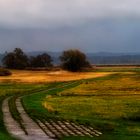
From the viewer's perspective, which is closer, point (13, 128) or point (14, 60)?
point (13, 128)

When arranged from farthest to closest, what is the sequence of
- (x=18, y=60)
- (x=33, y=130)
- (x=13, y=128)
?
(x=18, y=60)
(x=13, y=128)
(x=33, y=130)

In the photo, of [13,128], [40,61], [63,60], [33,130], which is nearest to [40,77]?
[63,60]

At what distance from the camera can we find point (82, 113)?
39.6m

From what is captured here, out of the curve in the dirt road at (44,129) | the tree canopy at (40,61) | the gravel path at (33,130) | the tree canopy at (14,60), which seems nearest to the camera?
the gravel path at (33,130)

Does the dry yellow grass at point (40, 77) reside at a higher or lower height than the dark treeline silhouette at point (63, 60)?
lower

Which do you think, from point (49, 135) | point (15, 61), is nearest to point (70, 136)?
point (49, 135)

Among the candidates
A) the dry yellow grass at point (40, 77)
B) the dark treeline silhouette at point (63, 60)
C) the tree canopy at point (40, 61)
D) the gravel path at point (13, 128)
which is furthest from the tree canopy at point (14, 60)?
the gravel path at point (13, 128)

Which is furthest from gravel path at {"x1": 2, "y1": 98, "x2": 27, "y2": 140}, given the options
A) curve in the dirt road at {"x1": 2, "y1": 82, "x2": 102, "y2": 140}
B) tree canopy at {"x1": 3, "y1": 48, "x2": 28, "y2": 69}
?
tree canopy at {"x1": 3, "y1": 48, "x2": 28, "y2": 69}

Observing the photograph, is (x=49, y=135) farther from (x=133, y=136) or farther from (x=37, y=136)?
(x=133, y=136)

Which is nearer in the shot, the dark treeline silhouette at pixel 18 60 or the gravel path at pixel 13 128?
the gravel path at pixel 13 128

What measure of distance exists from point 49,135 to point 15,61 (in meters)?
127

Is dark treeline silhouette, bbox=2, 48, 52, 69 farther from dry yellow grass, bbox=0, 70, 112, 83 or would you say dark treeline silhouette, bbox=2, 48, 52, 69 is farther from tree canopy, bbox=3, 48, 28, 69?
dry yellow grass, bbox=0, 70, 112, 83

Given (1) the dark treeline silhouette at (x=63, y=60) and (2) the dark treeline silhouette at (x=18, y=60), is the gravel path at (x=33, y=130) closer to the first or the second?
(1) the dark treeline silhouette at (x=63, y=60)

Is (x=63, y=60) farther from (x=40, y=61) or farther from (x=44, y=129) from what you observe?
(x=44, y=129)
